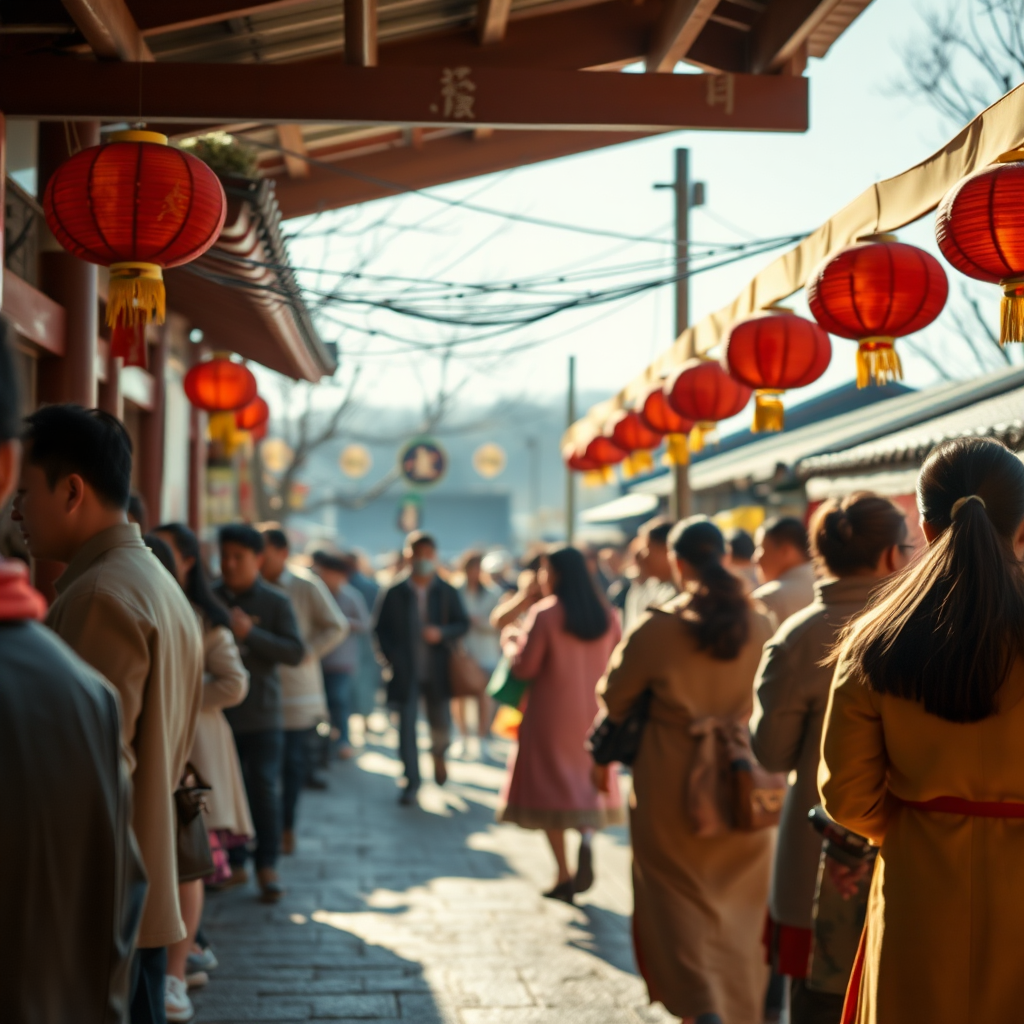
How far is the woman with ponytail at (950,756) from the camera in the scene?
278 cm

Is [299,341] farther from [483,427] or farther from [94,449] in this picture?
[483,427]

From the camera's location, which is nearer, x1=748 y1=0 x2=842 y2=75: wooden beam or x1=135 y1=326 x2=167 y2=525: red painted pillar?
x1=748 y1=0 x2=842 y2=75: wooden beam

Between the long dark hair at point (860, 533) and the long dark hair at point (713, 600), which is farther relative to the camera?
the long dark hair at point (713, 600)

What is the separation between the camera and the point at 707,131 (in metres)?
6.24

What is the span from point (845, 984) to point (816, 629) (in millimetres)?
1121

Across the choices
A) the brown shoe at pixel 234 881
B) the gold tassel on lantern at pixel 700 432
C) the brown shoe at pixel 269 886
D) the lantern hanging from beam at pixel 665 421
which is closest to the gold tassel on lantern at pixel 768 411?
the gold tassel on lantern at pixel 700 432

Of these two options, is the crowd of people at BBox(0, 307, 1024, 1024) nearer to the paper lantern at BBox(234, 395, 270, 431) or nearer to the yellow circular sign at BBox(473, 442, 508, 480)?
the paper lantern at BBox(234, 395, 270, 431)

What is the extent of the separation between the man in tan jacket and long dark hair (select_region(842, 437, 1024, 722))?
6.16 feet

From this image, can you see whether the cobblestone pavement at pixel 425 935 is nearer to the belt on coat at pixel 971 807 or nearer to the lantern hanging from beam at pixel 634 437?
the belt on coat at pixel 971 807

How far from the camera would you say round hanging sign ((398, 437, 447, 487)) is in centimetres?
1933

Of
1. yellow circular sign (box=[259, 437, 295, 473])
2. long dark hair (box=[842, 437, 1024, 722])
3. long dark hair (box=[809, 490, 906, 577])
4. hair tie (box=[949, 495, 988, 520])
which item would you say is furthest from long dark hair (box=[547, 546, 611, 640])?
yellow circular sign (box=[259, 437, 295, 473])

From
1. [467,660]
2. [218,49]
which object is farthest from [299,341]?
[467,660]

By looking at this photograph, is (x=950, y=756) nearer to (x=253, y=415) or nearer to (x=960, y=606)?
(x=960, y=606)

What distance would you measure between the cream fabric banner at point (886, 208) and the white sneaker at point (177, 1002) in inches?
164
